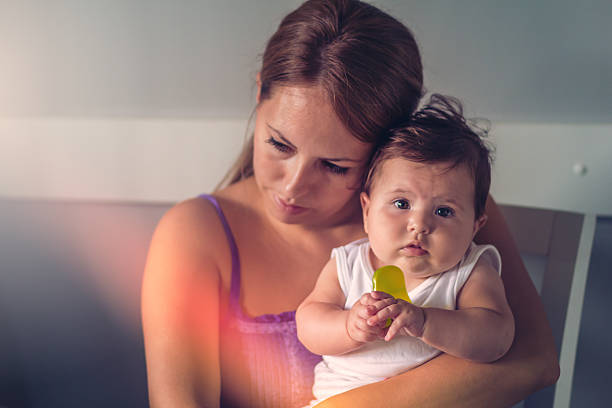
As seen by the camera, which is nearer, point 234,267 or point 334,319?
point 334,319

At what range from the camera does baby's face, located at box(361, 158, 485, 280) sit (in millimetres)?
756

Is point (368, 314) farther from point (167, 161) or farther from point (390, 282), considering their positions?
point (167, 161)

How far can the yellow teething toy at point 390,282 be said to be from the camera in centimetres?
70

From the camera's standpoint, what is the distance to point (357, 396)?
76 centimetres

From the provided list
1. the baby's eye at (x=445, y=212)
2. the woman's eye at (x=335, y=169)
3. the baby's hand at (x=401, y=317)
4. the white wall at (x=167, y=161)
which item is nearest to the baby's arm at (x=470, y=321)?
the baby's hand at (x=401, y=317)

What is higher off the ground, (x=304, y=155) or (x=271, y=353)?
(x=304, y=155)

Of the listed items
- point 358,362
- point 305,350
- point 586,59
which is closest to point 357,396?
point 358,362

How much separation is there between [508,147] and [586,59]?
0.26 metres

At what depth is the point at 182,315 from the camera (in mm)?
860

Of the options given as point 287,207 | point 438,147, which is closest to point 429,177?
point 438,147

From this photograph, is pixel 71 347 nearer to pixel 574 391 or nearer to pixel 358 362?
pixel 358 362

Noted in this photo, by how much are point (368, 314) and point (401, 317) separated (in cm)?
4

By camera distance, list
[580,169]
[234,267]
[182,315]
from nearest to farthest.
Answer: [182,315] < [234,267] < [580,169]

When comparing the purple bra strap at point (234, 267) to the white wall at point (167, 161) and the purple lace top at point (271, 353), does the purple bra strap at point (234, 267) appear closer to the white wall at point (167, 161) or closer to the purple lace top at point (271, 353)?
the purple lace top at point (271, 353)
